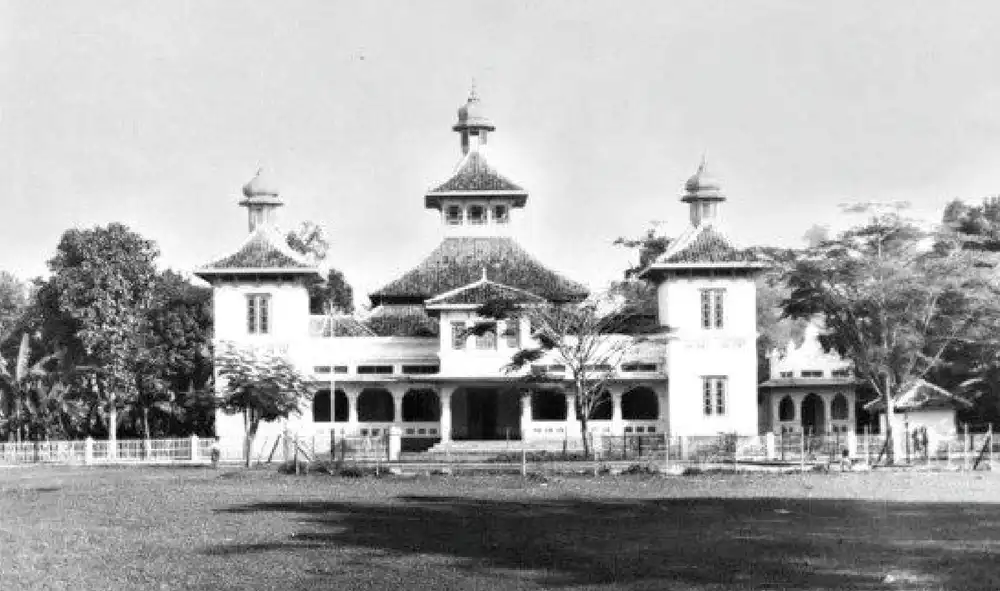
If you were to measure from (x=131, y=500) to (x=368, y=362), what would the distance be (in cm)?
2627

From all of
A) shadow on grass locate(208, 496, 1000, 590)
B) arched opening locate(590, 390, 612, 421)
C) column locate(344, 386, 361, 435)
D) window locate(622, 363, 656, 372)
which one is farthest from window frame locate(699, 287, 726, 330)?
shadow on grass locate(208, 496, 1000, 590)

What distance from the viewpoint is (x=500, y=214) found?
58.0 metres

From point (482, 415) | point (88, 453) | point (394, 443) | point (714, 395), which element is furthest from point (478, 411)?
point (88, 453)

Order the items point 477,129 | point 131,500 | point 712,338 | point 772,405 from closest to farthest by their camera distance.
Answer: point 131,500 → point 712,338 → point 772,405 → point 477,129

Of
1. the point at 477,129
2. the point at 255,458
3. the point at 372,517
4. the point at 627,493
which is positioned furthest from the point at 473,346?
the point at 372,517

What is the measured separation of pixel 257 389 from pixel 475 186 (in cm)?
1870

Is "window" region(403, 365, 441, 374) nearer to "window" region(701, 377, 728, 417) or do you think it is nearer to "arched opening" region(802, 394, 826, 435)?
"window" region(701, 377, 728, 417)

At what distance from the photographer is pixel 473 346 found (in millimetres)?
51156

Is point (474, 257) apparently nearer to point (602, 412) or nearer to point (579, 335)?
point (602, 412)

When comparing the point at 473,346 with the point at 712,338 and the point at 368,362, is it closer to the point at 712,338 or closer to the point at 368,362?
the point at 368,362

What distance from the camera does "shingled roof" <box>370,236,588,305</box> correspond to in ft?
177

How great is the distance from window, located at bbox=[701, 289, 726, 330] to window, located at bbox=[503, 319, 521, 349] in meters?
6.54

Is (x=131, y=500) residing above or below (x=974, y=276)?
below

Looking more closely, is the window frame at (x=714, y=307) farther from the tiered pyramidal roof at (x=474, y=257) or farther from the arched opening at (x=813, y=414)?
the arched opening at (x=813, y=414)
